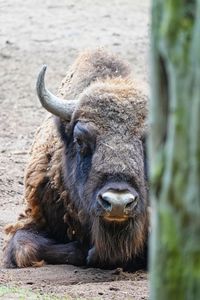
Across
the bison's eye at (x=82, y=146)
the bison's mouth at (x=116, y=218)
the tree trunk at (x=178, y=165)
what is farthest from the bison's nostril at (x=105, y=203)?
the tree trunk at (x=178, y=165)

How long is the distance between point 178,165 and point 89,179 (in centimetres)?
520

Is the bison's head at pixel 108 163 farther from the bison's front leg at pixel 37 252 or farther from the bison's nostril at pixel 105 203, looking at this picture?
the bison's front leg at pixel 37 252

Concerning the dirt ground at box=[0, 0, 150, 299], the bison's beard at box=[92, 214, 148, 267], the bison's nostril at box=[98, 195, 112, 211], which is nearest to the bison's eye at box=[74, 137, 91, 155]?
the bison's beard at box=[92, 214, 148, 267]

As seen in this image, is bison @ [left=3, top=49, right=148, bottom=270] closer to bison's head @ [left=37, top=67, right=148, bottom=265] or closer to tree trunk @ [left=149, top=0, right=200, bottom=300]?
bison's head @ [left=37, top=67, right=148, bottom=265]

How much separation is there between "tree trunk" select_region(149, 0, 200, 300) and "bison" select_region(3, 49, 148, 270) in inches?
179

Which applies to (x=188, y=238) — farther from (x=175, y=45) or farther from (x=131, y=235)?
(x=131, y=235)

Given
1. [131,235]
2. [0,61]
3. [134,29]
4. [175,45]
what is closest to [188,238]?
[175,45]

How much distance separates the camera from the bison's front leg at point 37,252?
8.57 meters

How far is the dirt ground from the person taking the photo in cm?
779

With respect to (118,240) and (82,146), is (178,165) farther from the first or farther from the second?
(82,146)

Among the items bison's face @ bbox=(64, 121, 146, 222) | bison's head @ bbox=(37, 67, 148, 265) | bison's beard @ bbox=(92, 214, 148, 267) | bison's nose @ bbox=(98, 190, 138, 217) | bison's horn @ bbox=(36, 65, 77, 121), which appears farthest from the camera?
bison's horn @ bbox=(36, 65, 77, 121)

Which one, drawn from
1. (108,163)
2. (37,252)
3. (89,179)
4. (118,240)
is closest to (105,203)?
(108,163)

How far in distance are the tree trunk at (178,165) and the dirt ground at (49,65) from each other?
3.92m

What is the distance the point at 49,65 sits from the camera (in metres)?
16.9
